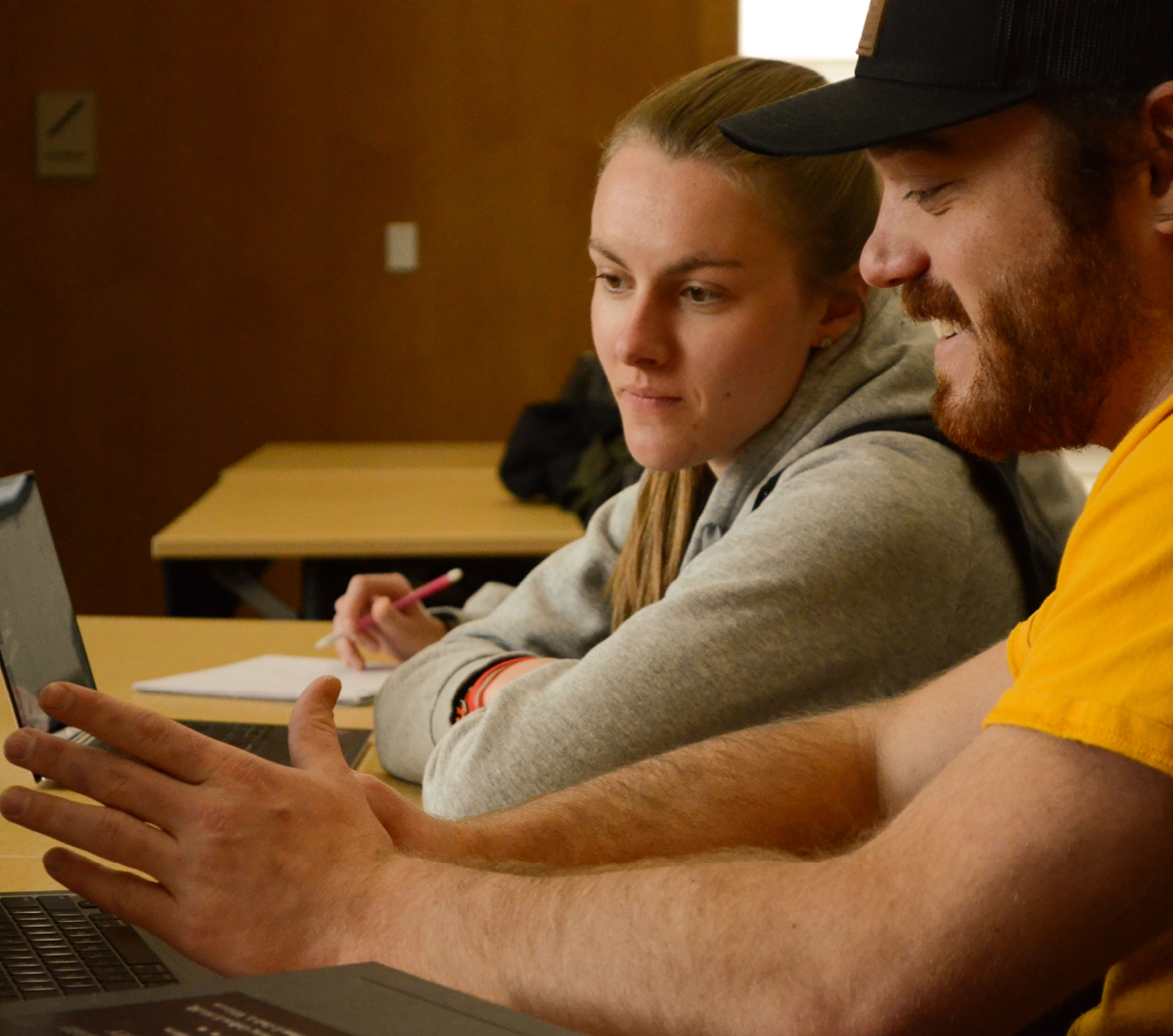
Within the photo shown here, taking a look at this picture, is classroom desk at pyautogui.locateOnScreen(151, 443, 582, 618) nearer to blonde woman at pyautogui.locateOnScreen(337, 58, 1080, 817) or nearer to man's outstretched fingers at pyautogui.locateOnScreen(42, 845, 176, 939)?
blonde woman at pyautogui.locateOnScreen(337, 58, 1080, 817)

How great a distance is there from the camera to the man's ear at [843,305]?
1357 mm

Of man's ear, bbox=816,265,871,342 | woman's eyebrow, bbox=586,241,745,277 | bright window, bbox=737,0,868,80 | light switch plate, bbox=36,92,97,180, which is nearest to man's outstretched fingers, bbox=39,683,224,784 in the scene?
woman's eyebrow, bbox=586,241,745,277

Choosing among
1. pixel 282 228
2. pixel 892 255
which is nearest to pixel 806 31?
pixel 282 228

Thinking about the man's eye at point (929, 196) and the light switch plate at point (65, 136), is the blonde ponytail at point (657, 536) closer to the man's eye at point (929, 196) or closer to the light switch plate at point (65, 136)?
the man's eye at point (929, 196)

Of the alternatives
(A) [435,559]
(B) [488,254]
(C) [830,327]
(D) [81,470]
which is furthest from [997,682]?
(D) [81,470]

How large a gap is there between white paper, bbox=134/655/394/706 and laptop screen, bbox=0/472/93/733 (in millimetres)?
303

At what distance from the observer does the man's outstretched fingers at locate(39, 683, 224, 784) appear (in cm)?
76

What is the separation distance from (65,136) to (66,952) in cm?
374

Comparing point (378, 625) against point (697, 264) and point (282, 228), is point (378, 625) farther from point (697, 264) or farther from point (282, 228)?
point (282, 228)

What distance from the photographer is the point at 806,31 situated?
3900mm

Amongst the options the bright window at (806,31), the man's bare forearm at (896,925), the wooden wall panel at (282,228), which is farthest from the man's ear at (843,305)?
the wooden wall panel at (282,228)

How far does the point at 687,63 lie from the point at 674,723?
340 cm

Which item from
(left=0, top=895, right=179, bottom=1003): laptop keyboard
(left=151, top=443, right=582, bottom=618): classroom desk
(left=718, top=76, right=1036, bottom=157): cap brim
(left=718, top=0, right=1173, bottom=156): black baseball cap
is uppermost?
(left=718, top=0, right=1173, bottom=156): black baseball cap

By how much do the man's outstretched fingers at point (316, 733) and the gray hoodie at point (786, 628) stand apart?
0.89 feet
